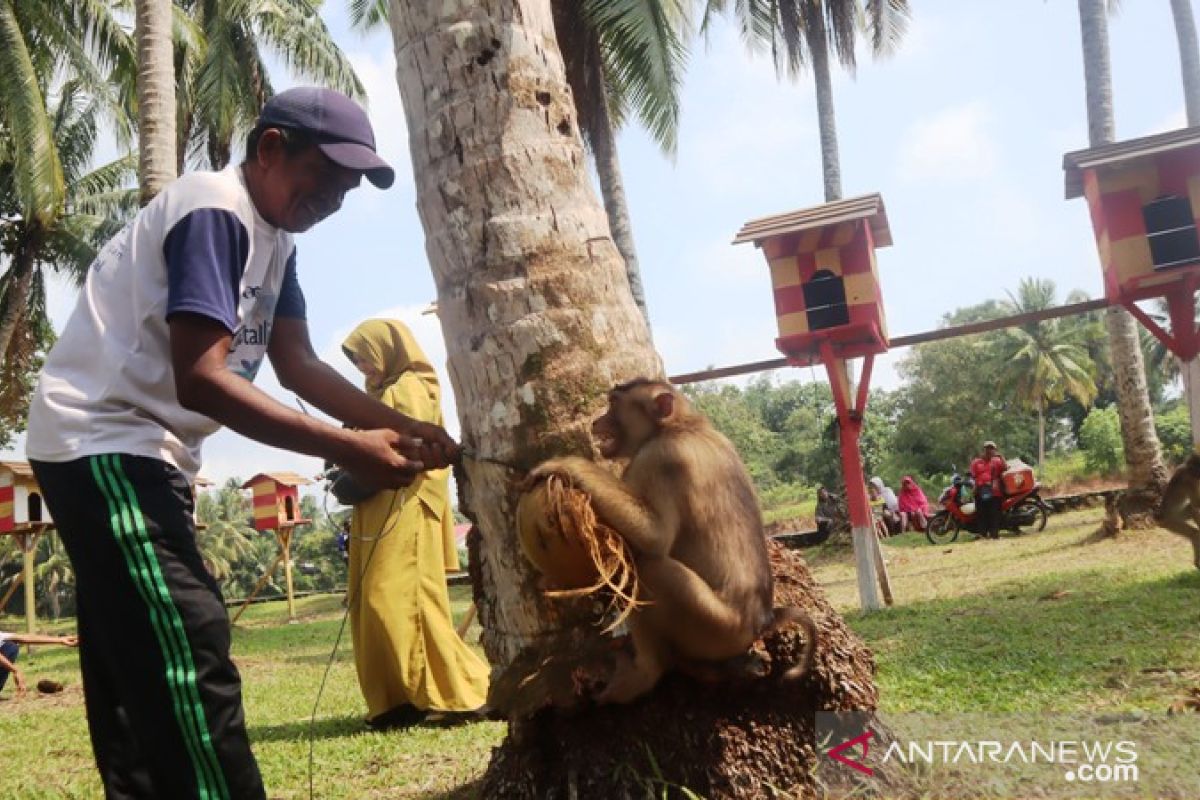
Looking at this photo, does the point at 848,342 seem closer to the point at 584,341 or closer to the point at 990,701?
the point at 990,701

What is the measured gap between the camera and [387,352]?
5734mm

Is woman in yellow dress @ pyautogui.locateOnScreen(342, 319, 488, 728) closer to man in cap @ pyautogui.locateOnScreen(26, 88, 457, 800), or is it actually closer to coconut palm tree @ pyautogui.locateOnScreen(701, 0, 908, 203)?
man in cap @ pyautogui.locateOnScreen(26, 88, 457, 800)

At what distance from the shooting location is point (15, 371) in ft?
69.2

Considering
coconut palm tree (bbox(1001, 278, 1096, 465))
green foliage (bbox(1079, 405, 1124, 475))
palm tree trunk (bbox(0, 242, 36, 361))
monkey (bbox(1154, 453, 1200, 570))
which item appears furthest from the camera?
coconut palm tree (bbox(1001, 278, 1096, 465))

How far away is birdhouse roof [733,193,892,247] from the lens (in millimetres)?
8289

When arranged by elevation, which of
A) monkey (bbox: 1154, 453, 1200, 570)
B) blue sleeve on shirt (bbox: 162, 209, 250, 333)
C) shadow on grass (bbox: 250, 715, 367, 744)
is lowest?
shadow on grass (bbox: 250, 715, 367, 744)

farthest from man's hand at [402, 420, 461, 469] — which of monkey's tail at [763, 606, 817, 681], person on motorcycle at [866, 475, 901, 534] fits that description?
person on motorcycle at [866, 475, 901, 534]

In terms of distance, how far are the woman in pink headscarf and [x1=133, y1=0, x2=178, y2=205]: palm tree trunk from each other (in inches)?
638

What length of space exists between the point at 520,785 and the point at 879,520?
1867 cm

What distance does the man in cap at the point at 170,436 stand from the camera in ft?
7.09

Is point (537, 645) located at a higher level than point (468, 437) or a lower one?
lower

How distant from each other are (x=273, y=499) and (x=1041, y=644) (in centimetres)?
1407

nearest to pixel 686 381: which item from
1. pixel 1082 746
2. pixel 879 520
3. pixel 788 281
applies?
pixel 788 281

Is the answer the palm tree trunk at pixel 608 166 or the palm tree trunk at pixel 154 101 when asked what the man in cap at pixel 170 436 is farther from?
the palm tree trunk at pixel 608 166
